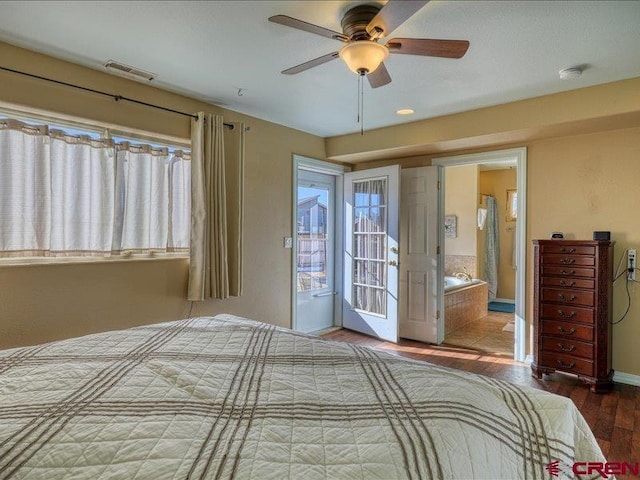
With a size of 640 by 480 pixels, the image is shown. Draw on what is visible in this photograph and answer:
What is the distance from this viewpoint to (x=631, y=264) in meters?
3.03

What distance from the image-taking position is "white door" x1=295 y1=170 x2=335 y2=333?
4.38 meters

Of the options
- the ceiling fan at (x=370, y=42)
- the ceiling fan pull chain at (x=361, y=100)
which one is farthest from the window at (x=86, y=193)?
the ceiling fan at (x=370, y=42)

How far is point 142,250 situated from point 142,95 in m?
1.22

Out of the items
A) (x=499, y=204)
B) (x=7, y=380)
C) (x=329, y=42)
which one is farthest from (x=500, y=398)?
(x=499, y=204)

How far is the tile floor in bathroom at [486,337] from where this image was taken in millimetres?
4102

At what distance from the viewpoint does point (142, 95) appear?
284 centimetres

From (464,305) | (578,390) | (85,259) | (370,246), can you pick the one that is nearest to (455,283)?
(464,305)

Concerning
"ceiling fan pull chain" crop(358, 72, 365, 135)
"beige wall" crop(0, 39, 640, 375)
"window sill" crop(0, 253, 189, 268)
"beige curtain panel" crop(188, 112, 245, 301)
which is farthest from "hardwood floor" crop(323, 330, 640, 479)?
"ceiling fan pull chain" crop(358, 72, 365, 135)

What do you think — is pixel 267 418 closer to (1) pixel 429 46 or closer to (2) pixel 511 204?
(1) pixel 429 46

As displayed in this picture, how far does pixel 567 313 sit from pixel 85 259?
3.80m

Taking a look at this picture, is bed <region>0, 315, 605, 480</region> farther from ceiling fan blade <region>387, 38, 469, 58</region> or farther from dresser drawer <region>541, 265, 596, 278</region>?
dresser drawer <region>541, 265, 596, 278</region>

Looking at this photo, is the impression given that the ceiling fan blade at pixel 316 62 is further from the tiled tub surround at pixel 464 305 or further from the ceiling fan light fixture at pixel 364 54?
the tiled tub surround at pixel 464 305

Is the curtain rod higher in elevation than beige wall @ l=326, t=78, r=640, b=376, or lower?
higher

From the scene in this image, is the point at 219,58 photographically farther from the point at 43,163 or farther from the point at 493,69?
the point at 493,69
